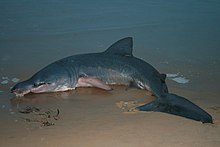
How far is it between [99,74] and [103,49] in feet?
→ 4.82

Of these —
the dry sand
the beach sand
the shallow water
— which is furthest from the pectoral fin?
the dry sand

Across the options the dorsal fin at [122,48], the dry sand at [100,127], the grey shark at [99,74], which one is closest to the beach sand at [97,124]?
the dry sand at [100,127]

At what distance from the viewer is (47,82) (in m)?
4.98

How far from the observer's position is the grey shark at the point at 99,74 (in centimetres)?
491

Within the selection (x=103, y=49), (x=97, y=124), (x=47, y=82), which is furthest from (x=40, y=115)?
(x=103, y=49)

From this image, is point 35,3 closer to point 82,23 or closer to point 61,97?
point 82,23

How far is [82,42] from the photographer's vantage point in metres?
7.14

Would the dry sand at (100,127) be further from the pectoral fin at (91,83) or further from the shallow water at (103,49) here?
the pectoral fin at (91,83)

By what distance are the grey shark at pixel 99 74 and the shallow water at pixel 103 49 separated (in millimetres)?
159

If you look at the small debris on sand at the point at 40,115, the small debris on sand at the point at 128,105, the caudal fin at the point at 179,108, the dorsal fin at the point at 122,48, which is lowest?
the small debris on sand at the point at 128,105

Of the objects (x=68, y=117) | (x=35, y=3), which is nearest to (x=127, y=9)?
(x=35, y=3)

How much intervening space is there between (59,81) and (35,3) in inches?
221

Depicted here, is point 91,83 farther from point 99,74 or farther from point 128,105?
point 128,105

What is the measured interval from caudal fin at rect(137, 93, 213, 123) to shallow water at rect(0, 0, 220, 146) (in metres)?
0.09
